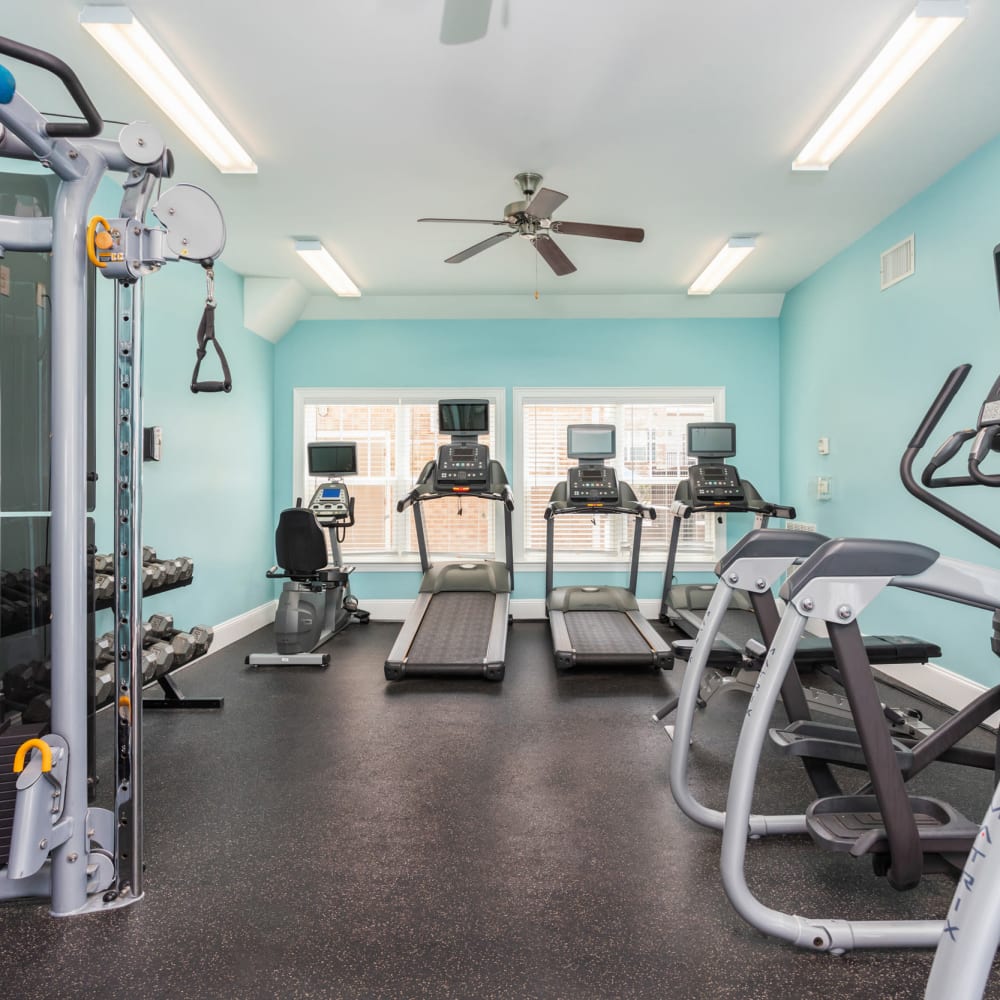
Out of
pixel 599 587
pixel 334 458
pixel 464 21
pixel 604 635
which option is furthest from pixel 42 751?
pixel 599 587

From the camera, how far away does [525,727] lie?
10.8ft

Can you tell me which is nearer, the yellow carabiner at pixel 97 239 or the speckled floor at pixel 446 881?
the speckled floor at pixel 446 881

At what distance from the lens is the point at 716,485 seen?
524 cm

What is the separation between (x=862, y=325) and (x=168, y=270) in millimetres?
4943

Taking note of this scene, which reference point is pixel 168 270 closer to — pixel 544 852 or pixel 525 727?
pixel 525 727

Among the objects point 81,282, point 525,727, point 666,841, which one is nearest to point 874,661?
point 666,841

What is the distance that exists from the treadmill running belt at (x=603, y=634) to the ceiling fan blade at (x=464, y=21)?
349 cm

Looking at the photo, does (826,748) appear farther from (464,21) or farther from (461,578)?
(461,578)

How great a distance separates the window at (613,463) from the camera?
6121 millimetres

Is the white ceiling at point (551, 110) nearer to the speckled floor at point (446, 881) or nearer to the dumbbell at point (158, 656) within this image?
the dumbbell at point (158, 656)

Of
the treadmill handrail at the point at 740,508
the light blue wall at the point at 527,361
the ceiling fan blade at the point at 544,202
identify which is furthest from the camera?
the light blue wall at the point at 527,361

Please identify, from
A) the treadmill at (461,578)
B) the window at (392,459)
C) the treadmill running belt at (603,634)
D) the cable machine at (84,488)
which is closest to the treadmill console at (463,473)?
the treadmill at (461,578)

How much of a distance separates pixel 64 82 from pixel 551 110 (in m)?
2.23

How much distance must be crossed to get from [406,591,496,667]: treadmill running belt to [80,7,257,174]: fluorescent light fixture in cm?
316
